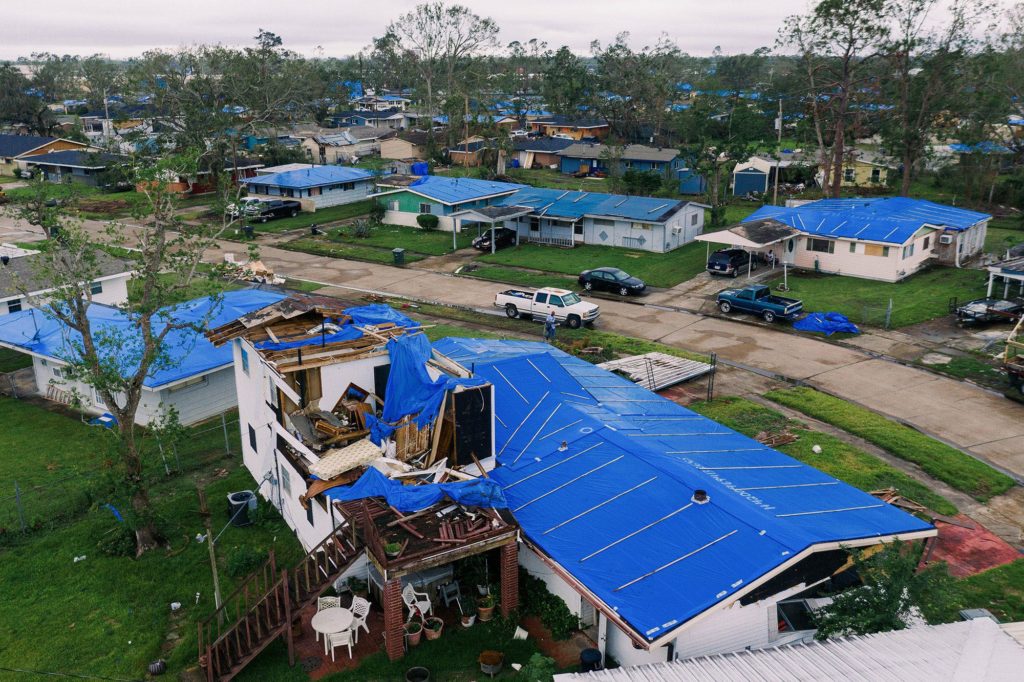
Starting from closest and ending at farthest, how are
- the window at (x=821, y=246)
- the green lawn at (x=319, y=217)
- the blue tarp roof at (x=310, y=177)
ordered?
the window at (x=821, y=246) → the green lawn at (x=319, y=217) → the blue tarp roof at (x=310, y=177)

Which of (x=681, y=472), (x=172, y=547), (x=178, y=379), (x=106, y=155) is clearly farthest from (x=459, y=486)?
(x=106, y=155)

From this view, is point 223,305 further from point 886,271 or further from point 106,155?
point 106,155

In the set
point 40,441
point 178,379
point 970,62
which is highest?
point 970,62

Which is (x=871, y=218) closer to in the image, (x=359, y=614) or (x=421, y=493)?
(x=421, y=493)

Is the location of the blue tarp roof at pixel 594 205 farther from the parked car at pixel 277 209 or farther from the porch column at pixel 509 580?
the porch column at pixel 509 580

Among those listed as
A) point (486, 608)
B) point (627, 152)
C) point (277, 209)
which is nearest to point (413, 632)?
point (486, 608)

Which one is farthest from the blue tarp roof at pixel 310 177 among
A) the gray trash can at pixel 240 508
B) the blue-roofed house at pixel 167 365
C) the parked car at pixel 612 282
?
the gray trash can at pixel 240 508

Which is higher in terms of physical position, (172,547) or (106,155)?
(106,155)
